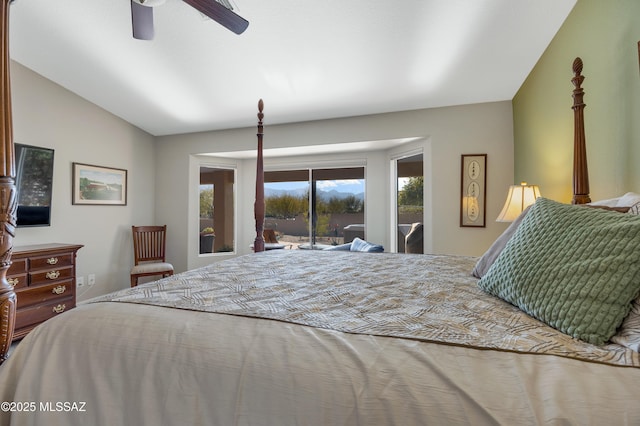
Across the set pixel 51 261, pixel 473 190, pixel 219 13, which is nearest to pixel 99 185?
pixel 51 261

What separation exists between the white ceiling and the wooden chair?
1739 millimetres

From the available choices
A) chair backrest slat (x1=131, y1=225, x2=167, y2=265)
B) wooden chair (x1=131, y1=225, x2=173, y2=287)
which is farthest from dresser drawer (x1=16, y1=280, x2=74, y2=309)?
chair backrest slat (x1=131, y1=225, x2=167, y2=265)

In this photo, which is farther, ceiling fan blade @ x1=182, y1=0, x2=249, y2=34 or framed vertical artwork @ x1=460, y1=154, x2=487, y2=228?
framed vertical artwork @ x1=460, y1=154, x2=487, y2=228

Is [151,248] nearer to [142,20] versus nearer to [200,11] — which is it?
[142,20]

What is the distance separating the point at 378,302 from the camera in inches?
38.7

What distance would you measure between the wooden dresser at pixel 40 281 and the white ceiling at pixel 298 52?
1903 millimetres

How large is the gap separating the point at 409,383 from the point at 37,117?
432 centimetres

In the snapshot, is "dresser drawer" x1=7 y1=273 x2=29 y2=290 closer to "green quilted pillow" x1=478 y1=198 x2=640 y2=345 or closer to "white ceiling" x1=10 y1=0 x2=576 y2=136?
"white ceiling" x1=10 y1=0 x2=576 y2=136

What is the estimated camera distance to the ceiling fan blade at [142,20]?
1.98m

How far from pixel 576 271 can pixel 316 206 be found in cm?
399

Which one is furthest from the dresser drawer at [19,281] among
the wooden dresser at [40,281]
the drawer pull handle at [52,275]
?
the drawer pull handle at [52,275]

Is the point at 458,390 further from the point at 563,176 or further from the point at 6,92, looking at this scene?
the point at 563,176

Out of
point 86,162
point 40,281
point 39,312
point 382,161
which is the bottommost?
point 39,312

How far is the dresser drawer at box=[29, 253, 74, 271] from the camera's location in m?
2.69
